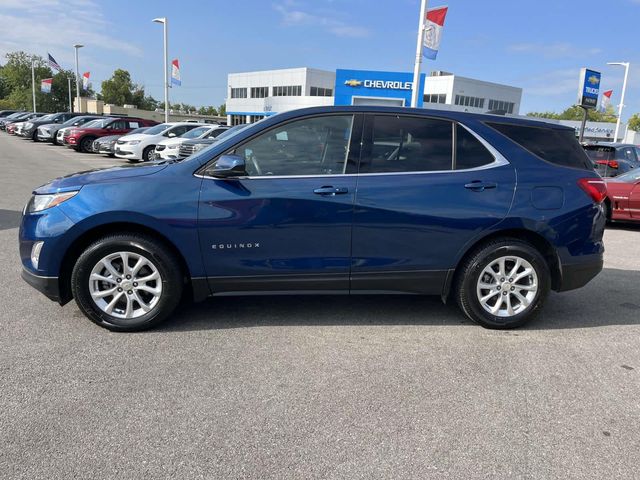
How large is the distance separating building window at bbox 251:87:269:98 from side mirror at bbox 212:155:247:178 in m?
70.9

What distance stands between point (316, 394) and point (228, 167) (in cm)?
173

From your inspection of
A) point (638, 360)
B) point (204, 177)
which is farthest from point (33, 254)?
point (638, 360)

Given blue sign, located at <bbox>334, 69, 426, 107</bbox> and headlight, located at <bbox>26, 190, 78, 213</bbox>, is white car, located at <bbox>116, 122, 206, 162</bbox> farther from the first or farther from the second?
blue sign, located at <bbox>334, 69, 426, 107</bbox>

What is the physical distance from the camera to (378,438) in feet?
8.96

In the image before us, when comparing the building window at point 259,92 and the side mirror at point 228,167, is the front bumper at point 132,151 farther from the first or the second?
the building window at point 259,92

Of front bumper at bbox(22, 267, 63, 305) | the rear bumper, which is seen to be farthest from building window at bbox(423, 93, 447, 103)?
front bumper at bbox(22, 267, 63, 305)

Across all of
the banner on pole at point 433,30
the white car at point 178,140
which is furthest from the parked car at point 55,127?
the banner on pole at point 433,30

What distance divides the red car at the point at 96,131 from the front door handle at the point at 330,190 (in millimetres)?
21838

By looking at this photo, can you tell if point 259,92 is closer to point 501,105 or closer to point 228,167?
point 501,105

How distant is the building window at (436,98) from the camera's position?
214ft

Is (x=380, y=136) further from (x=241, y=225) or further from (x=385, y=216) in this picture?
(x=241, y=225)

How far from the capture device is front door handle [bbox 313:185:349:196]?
154 inches

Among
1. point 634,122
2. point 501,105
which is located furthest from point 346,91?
point 634,122

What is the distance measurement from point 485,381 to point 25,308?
12.4ft
